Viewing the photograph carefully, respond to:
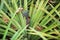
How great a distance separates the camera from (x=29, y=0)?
1.42 m

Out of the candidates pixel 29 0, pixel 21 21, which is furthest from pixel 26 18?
pixel 29 0

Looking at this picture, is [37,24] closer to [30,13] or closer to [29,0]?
[30,13]

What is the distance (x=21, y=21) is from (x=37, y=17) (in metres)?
0.12

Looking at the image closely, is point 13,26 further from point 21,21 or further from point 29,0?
point 29,0

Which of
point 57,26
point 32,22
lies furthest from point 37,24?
point 57,26

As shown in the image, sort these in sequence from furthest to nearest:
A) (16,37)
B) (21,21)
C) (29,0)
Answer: (29,0) < (21,21) < (16,37)

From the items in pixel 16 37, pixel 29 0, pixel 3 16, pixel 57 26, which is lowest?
pixel 16 37

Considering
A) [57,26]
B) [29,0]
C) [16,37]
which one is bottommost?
[16,37]

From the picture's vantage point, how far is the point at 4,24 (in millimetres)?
1216

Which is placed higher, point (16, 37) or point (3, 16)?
point (3, 16)

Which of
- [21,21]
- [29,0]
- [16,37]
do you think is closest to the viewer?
[16,37]

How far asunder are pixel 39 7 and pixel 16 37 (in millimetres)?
301

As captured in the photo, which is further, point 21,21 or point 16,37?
point 21,21

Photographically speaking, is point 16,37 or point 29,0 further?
point 29,0
